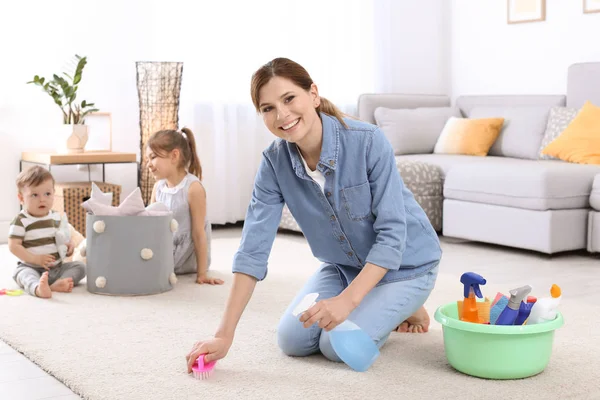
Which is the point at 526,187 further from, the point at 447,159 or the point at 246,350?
the point at 246,350

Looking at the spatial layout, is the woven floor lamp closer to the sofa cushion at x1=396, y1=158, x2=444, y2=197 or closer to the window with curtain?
the window with curtain

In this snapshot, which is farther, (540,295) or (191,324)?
(540,295)

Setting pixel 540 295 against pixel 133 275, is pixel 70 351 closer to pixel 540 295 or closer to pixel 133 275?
pixel 133 275

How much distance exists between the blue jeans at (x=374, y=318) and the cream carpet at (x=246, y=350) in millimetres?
39

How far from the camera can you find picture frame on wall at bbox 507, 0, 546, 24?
517 centimetres

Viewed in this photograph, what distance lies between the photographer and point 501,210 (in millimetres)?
4047

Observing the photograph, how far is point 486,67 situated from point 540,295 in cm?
282

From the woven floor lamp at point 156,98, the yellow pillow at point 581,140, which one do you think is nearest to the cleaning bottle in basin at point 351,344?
the yellow pillow at point 581,140

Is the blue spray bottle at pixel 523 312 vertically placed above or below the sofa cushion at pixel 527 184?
below

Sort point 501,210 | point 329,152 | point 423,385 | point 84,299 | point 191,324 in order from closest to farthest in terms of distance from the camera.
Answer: point 423,385
point 329,152
point 191,324
point 84,299
point 501,210

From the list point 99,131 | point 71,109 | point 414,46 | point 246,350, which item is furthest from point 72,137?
point 414,46

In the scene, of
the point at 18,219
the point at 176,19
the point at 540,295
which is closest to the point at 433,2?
the point at 176,19

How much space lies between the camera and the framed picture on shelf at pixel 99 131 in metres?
4.74

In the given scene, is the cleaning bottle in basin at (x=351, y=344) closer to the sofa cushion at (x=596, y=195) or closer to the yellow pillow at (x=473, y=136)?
the sofa cushion at (x=596, y=195)
